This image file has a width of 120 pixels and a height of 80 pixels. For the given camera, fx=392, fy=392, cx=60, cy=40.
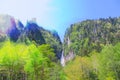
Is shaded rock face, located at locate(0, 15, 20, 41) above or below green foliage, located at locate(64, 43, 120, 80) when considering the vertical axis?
above

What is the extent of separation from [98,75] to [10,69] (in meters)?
23.7

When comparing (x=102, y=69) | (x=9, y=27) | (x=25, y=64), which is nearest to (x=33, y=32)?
(x=9, y=27)

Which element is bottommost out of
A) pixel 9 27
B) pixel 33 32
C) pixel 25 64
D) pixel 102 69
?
pixel 102 69

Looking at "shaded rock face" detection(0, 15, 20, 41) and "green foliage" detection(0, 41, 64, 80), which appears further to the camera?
"shaded rock face" detection(0, 15, 20, 41)

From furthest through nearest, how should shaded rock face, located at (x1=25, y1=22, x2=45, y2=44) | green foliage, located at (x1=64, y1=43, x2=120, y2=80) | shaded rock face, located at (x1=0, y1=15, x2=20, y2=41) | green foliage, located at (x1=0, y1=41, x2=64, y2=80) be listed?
shaded rock face, located at (x1=25, y1=22, x2=45, y2=44), shaded rock face, located at (x1=0, y1=15, x2=20, y2=41), green foliage, located at (x1=64, y1=43, x2=120, y2=80), green foliage, located at (x1=0, y1=41, x2=64, y2=80)

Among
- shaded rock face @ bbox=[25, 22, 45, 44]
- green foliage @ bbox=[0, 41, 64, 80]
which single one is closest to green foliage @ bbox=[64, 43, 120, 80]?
green foliage @ bbox=[0, 41, 64, 80]

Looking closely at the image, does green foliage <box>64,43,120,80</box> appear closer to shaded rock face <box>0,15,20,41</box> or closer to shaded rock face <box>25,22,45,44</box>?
shaded rock face <box>25,22,45,44</box>

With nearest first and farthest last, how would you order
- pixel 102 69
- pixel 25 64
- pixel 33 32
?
pixel 25 64, pixel 102 69, pixel 33 32

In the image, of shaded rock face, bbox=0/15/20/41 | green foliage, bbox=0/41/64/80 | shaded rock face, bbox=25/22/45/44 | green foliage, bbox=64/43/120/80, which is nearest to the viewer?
green foliage, bbox=0/41/64/80

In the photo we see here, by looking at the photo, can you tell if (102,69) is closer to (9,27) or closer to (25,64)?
(25,64)

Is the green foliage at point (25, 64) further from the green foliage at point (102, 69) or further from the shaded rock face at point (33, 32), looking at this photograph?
the shaded rock face at point (33, 32)

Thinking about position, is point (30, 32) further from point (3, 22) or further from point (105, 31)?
point (105, 31)

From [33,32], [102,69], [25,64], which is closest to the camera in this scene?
[25,64]

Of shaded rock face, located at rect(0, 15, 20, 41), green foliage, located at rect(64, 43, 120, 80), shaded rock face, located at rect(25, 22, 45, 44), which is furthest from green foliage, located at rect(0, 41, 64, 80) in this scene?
shaded rock face, located at rect(0, 15, 20, 41)
